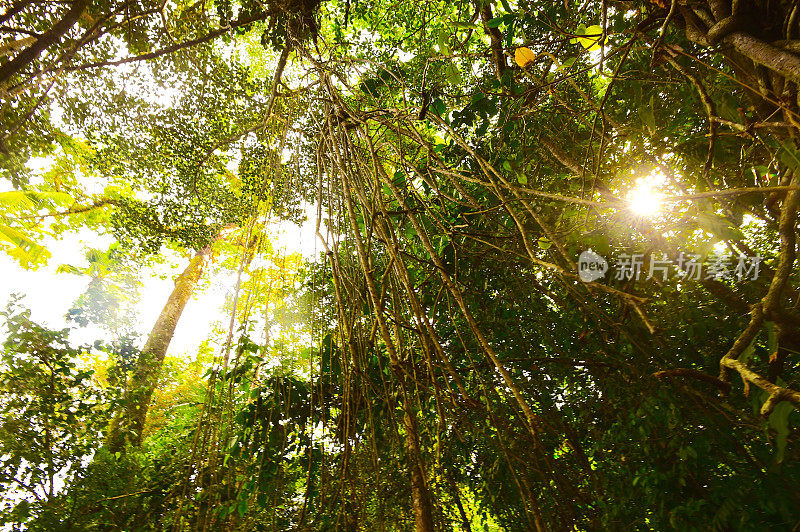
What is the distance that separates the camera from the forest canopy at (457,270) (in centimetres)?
78

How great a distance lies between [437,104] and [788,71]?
30.0 inches

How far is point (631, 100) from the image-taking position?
6.21ft

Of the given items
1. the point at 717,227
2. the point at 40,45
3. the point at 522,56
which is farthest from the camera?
the point at 40,45

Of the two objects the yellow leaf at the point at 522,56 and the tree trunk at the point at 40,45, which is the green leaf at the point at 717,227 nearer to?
the yellow leaf at the point at 522,56

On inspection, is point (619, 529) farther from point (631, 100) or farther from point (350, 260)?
point (631, 100)

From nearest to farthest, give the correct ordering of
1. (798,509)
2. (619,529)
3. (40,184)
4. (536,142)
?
(798,509) < (619,529) < (536,142) < (40,184)

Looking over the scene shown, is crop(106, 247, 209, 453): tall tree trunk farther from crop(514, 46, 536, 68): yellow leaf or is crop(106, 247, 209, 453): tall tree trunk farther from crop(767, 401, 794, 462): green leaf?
crop(767, 401, 794, 462): green leaf

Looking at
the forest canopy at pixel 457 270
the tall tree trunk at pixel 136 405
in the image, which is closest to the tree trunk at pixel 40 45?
the forest canopy at pixel 457 270

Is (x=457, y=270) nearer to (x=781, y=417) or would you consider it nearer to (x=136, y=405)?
(x=781, y=417)

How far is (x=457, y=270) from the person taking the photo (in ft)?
3.21

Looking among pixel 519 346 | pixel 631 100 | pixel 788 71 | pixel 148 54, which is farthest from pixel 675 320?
pixel 148 54

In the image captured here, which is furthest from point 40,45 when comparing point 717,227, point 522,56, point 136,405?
point 717,227

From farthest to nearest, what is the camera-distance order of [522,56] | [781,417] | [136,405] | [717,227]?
[136,405] → [522,56] → [717,227] → [781,417]

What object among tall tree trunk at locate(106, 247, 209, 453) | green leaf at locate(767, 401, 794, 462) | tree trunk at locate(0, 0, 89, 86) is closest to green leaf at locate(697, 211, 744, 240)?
green leaf at locate(767, 401, 794, 462)
